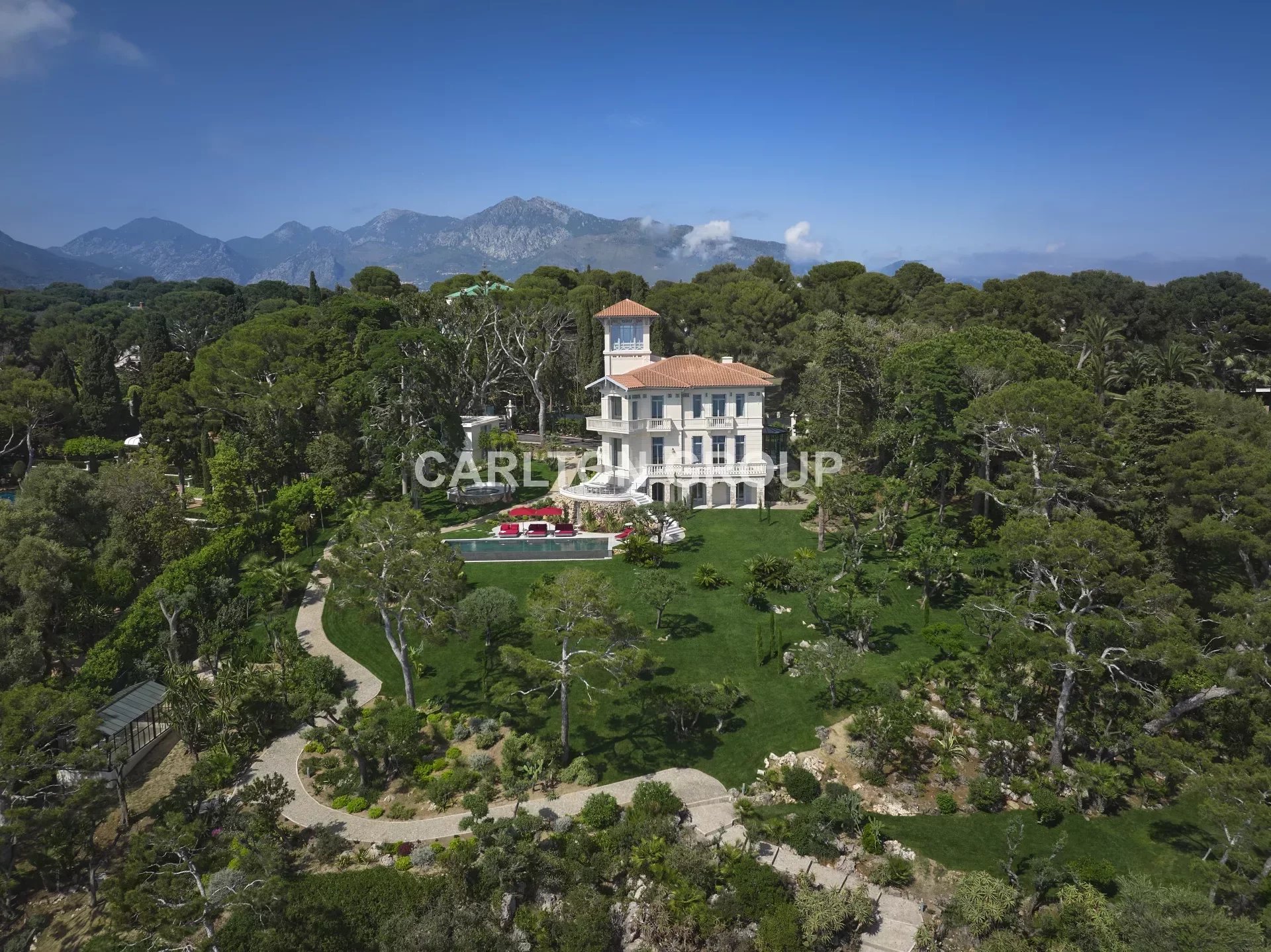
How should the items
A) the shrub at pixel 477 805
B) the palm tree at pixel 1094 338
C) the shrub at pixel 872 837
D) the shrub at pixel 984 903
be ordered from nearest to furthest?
the shrub at pixel 984 903
the shrub at pixel 872 837
the shrub at pixel 477 805
the palm tree at pixel 1094 338

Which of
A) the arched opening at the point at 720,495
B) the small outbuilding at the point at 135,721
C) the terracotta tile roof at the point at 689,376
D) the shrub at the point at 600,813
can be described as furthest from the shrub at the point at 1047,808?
the terracotta tile roof at the point at 689,376

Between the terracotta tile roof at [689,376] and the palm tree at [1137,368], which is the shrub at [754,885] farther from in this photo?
the palm tree at [1137,368]

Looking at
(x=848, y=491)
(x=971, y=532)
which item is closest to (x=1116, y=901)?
(x=848, y=491)

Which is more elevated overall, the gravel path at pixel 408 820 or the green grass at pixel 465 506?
the green grass at pixel 465 506

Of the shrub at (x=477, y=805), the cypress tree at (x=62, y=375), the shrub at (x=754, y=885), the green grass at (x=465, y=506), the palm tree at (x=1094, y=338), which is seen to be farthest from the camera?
the cypress tree at (x=62, y=375)

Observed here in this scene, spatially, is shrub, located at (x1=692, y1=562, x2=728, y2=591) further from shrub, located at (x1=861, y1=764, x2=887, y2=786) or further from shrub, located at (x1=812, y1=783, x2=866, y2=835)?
shrub, located at (x1=812, y1=783, x2=866, y2=835)

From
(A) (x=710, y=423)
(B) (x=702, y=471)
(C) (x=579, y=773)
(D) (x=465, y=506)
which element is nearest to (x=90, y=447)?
(D) (x=465, y=506)
